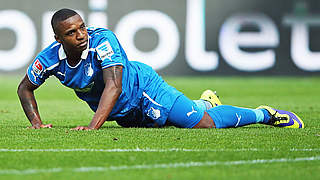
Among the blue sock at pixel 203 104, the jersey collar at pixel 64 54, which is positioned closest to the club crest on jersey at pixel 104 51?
the jersey collar at pixel 64 54

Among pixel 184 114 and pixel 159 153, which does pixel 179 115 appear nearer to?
pixel 184 114

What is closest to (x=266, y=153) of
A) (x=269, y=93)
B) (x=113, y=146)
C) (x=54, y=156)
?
(x=113, y=146)

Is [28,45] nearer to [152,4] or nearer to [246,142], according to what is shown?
[152,4]

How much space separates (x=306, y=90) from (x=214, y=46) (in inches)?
162

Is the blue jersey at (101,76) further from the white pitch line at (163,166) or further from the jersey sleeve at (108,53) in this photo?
the white pitch line at (163,166)

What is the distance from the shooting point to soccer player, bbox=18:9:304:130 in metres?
5.91

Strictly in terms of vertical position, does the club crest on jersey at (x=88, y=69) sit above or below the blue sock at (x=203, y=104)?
above

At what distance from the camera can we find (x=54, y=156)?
4570 mm

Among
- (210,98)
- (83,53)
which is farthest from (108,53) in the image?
(210,98)

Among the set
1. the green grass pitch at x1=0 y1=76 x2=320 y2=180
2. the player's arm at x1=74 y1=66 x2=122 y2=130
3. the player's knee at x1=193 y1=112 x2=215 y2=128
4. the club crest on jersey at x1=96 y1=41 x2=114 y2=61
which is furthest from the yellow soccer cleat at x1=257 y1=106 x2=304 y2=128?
the club crest on jersey at x1=96 y1=41 x2=114 y2=61

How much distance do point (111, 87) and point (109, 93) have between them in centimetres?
6

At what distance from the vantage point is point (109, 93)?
19.3 feet

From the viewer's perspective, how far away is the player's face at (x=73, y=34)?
5.79 metres

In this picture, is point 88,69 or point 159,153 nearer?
point 159,153
